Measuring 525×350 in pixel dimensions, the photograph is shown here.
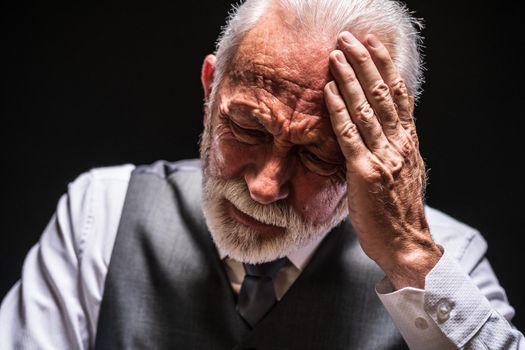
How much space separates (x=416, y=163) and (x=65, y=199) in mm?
1115

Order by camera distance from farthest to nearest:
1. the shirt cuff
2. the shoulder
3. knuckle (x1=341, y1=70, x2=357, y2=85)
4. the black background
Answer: the black background < the shoulder < the shirt cuff < knuckle (x1=341, y1=70, x2=357, y2=85)

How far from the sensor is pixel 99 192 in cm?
214

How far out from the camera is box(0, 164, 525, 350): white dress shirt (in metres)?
1.69

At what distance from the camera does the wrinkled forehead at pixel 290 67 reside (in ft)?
5.24

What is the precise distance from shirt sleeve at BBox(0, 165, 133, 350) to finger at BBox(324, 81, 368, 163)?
82 centimetres

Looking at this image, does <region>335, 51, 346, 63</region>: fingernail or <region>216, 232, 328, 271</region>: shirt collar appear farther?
<region>216, 232, 328, 271</region>: shirt collar

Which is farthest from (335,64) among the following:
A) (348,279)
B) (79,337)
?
(79,337)

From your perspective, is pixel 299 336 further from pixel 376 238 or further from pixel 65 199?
pixel 65 199

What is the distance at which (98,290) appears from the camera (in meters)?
1.98

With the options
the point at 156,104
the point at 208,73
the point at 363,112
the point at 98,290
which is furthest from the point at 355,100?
the point at 156,104

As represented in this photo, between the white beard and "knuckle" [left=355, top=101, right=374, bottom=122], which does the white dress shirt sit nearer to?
the white beard

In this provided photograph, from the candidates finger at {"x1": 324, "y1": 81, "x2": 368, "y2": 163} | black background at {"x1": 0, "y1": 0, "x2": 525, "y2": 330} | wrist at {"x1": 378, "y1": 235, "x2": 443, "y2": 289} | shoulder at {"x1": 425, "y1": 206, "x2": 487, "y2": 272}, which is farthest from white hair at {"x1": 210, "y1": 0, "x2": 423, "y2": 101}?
black background at {"x1": 0, "y1": 0, "x2": 525, "y2": 330}

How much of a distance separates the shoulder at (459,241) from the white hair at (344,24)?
53 centimetres

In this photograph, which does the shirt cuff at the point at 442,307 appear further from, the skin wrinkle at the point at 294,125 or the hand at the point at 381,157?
the skin wrinkle at the point at 294,125
